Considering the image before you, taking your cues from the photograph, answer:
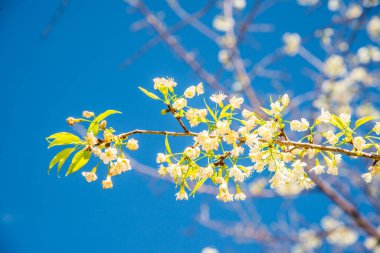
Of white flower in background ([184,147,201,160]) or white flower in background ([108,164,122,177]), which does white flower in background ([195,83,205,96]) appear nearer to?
white flower in background ([184,147,201,160])

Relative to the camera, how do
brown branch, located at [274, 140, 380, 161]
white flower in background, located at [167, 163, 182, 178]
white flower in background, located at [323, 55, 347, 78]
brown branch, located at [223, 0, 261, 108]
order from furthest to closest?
white flower in background, located at [323, 55, 347, 78] → brown branch, located at [223, 0, 261, 108] → white flower in background, located at [167, 163, 182, 178] → brown branch, located at [274, 140, 380, 161]

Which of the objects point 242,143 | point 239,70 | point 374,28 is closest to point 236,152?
point 242,143

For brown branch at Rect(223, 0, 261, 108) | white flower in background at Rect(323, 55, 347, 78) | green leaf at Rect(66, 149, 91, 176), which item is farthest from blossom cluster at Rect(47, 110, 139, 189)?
white flower in background at Rect(323, 55, 347, 78)

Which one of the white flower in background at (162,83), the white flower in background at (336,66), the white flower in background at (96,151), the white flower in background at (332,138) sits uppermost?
the white flower in background at (336,66)

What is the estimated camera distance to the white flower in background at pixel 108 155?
1.46m

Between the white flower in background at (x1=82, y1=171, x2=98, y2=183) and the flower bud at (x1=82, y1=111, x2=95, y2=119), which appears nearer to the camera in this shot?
the flower bud at (x1=82, y1=111, x2=95, y2=119)

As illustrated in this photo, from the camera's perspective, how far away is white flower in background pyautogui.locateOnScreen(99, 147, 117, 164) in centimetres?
146

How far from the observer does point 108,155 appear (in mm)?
1466

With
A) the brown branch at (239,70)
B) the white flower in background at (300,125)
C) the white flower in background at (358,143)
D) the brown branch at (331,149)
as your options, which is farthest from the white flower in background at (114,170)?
the brown branch at (239,70)

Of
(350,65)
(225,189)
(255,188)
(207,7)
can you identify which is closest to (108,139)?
(225,189)

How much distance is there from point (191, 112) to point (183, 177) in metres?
0.25

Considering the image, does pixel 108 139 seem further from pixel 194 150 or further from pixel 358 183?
pixel 358 183

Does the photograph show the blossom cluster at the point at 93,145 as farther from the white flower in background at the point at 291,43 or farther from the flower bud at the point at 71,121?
the white flower in background at the point at 291,43

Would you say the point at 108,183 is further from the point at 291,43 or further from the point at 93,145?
the point at 291,43
